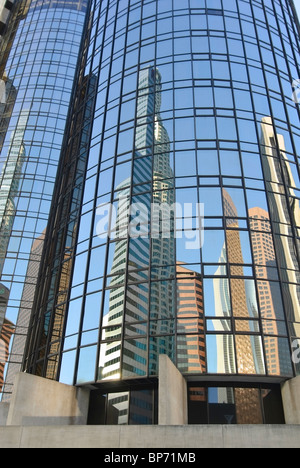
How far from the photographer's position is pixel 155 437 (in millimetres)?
13664

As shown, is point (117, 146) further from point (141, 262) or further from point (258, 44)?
point (258, 44)

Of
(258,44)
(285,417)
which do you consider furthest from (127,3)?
(285,417)

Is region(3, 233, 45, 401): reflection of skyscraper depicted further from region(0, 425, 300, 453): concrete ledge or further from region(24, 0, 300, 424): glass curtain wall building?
region(0, 425, 300, 453): concrete ledge

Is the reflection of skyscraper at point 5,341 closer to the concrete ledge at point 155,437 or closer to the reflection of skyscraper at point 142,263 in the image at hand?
the reflection of skyscraper at point 142,263

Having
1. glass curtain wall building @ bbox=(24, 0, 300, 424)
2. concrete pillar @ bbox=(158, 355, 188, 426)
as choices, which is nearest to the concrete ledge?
concrete pillar @ bbox=(158, 355, 188, 426)

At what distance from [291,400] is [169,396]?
599 cm

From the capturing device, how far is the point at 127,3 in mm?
34969

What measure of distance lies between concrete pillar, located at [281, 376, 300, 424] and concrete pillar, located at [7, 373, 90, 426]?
959 centimetres

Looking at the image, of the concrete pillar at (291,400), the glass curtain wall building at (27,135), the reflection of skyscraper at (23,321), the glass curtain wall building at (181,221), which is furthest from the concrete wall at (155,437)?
the glass curtain wall building at (27,135)

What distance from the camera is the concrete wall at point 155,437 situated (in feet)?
43.9

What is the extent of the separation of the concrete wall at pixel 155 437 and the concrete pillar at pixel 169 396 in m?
1.73

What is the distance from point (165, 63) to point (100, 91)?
5808 millimetres

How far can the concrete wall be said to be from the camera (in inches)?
526

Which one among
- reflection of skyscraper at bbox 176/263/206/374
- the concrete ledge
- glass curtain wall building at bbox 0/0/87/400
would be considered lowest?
the concrete ledge
